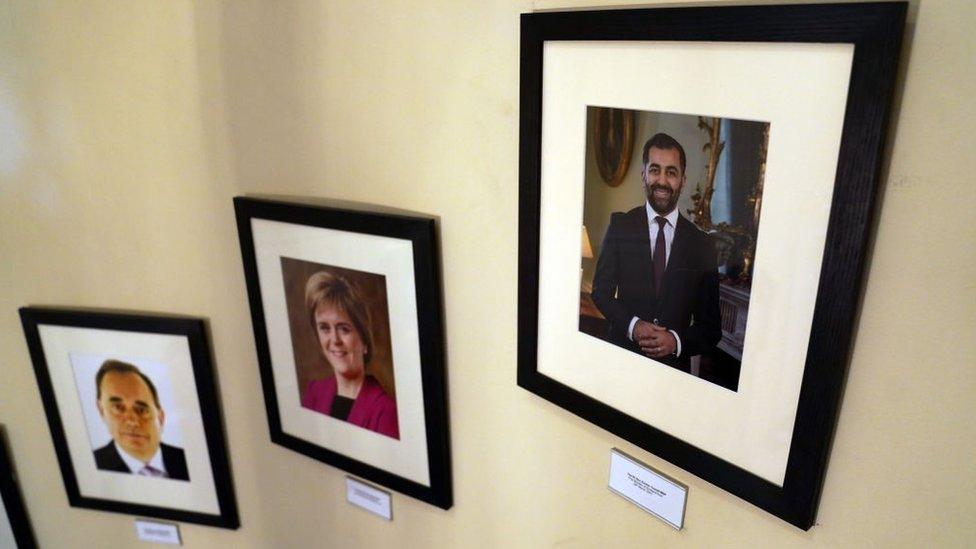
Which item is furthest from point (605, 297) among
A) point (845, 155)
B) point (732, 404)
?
point (845, 155)

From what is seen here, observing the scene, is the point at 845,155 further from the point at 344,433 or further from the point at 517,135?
the point at 344,433

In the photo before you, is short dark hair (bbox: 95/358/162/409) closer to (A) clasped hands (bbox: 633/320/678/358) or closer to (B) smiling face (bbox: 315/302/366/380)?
(B) smiling face (bbox: 315/302/366/380)

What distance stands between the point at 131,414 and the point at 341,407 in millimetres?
532

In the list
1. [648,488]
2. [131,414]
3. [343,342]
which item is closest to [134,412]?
[131,414]

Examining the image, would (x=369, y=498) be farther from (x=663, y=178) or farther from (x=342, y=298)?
(x=663, y=178)

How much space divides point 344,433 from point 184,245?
1.53ft

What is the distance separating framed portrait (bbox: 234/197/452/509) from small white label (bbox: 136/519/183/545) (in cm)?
49

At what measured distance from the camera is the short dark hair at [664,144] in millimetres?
632

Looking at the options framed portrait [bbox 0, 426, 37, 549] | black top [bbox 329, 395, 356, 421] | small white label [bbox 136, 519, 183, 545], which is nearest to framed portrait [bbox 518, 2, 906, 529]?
black top [bbox 329, 395, 356, 421]

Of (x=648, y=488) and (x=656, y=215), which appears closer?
(x=656, y=215)

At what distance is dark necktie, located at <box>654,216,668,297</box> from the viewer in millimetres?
673

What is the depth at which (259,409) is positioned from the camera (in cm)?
128

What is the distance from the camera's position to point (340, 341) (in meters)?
1.09

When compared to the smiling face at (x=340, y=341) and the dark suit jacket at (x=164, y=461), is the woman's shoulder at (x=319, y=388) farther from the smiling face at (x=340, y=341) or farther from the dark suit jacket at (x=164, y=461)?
the dark suit jacket at (x=164, y=461)
